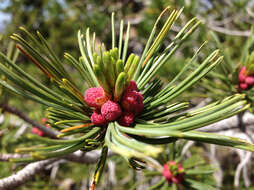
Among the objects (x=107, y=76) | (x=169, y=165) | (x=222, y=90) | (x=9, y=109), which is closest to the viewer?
(x=107, y=76)

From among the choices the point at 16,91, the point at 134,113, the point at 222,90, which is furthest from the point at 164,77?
the point at 16,91

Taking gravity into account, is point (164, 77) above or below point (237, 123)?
above

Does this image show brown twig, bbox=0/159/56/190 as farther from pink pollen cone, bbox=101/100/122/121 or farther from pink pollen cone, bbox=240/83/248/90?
pink pollen cone, bbox=240/83/248/90

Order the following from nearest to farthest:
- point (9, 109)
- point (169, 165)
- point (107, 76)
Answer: point (107, 76), point (9, 109), point (169, 165)

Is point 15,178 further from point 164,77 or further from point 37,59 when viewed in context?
point 164,77

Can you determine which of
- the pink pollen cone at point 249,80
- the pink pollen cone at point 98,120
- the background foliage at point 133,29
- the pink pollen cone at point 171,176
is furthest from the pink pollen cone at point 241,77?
the pink pollen cone at point 98,120

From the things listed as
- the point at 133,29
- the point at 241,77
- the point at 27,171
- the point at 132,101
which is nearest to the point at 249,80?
the point at 241,77

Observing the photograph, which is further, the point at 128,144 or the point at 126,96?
the point at 126,96

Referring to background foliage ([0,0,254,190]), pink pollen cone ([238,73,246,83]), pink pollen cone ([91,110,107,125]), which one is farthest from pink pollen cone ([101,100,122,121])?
pink pollen cone ([238,73,246,83])
